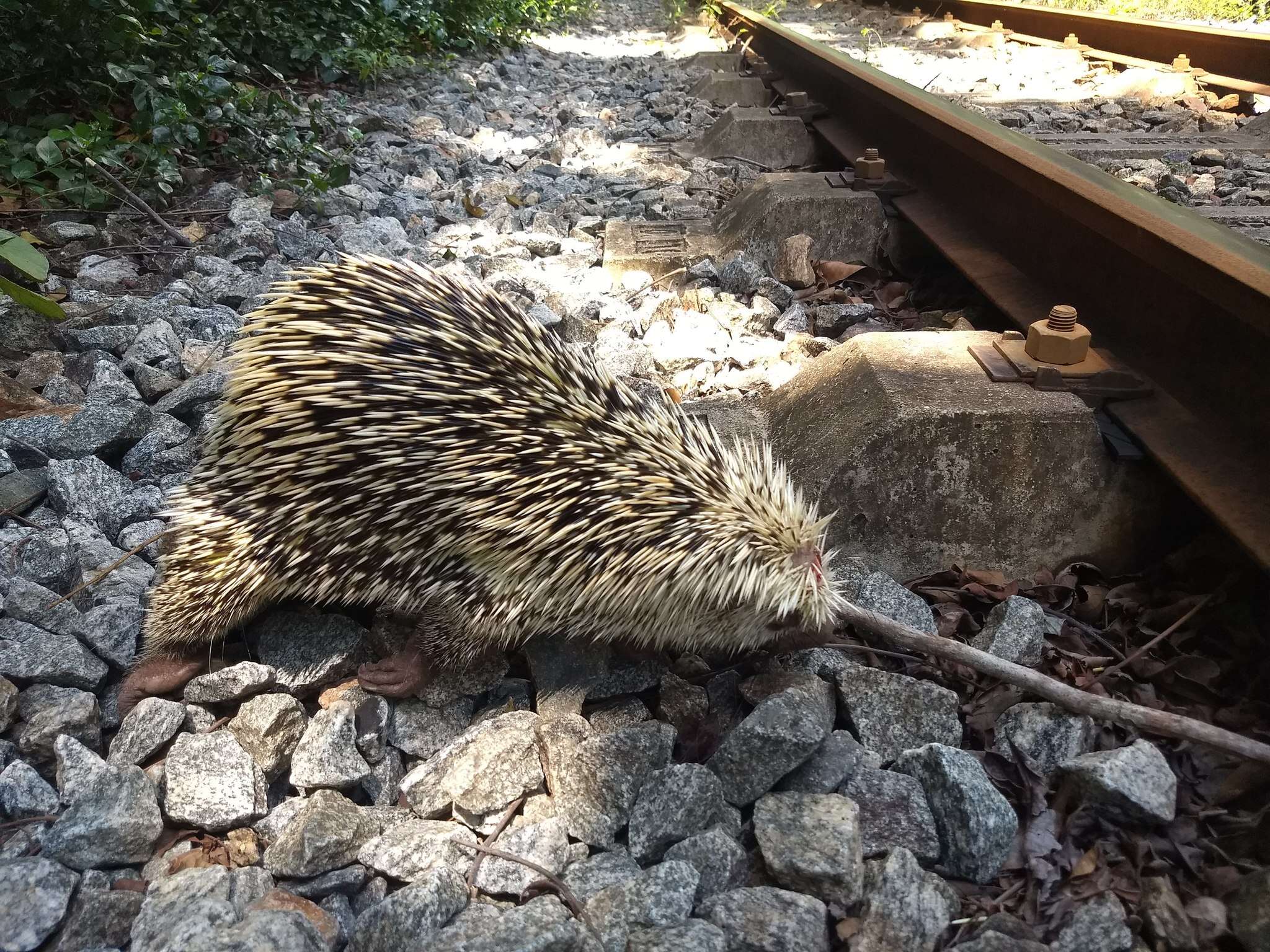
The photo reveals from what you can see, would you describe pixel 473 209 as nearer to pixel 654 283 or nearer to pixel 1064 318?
pixel 654 283

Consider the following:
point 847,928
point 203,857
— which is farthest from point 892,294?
point 203,857

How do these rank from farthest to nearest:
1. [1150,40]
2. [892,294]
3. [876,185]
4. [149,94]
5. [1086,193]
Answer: [1150,40] < [149,94] < [876,185] < [892,294] < [1086,193]

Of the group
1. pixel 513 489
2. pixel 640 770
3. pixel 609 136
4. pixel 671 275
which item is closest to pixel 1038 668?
pixel 640 770

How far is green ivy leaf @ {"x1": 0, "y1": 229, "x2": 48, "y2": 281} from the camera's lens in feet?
12.4

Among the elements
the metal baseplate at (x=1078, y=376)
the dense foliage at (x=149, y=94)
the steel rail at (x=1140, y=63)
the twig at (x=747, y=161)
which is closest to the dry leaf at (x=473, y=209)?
the dense foliage at (x=149, y=94)

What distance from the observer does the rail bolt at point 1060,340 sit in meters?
3.60

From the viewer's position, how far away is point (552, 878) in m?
2.54

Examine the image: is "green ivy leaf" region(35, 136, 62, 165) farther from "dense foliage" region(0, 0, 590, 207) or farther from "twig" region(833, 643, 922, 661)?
"twig" region(833, 643, 922, 661)

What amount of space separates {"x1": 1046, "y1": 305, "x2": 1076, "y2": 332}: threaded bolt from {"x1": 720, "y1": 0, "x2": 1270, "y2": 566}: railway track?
276 mm

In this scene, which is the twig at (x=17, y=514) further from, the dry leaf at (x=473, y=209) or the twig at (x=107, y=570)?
the dry leaf at (x=473, y=209)

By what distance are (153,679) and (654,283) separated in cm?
356

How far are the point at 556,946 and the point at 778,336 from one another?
350cm

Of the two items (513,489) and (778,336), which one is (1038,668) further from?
(778,336)

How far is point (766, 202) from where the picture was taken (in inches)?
229
